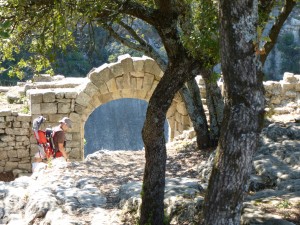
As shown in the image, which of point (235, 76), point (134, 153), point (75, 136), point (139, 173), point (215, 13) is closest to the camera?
point (235, 76)

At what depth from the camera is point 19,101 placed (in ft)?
43.5

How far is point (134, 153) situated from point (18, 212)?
13.5ft

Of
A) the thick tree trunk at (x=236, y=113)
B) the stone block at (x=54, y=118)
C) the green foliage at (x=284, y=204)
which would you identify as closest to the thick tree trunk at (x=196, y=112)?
the stone block at (x=54, y=118)

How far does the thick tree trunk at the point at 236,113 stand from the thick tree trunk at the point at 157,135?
1.16 meters

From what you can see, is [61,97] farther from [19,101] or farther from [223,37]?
[223,37]

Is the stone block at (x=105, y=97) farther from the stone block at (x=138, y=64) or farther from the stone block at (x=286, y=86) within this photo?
the stone block at (x=286, y=86)

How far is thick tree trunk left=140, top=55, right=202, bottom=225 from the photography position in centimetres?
439

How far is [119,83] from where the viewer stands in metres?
10.9

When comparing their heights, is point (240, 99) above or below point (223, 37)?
below

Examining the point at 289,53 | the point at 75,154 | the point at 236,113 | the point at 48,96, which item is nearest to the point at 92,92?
the point at 48,96

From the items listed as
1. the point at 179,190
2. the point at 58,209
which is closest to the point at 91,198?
the point at 58,209

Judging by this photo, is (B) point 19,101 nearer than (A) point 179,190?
No

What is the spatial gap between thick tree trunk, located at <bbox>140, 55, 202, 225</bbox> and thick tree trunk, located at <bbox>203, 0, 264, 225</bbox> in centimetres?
116

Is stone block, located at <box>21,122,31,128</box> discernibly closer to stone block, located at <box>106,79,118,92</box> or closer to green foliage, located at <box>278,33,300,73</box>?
stone block, located at <box>106,79,118,92</box>
